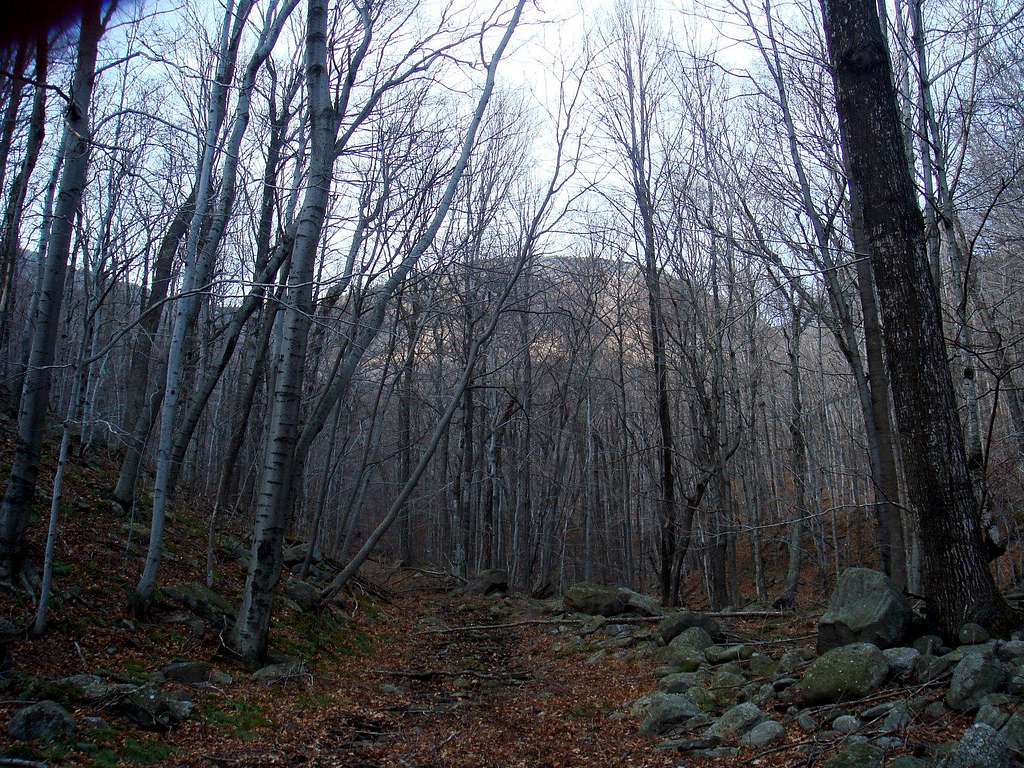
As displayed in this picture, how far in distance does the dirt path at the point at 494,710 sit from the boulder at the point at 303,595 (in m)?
1.23

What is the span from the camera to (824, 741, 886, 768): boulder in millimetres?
3428

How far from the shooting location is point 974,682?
3955 mm

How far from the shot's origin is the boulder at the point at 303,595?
9105mm

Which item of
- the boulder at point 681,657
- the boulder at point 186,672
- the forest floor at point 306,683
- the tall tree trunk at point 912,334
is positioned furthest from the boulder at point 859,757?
the boulder at point 186,672

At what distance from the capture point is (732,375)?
13500mm

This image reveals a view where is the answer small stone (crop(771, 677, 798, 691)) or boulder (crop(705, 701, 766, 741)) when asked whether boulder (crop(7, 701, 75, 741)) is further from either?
small stone (crop(771, 677, 798, 691))

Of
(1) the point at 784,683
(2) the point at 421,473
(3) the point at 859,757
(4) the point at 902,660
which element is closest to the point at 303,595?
(2) the point at 421,473

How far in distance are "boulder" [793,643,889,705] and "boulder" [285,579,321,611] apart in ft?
20.7

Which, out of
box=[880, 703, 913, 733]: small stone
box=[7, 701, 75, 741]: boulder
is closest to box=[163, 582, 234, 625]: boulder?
box=[7, 701, 75, 741]: boulder

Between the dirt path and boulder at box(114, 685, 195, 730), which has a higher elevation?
boulder at box(114, 685, 195, 730)

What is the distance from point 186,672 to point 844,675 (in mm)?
4872

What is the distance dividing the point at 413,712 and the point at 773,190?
8434 mm

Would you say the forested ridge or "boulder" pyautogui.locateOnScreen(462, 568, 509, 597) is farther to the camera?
"boulder" pyautogui.locateOnScreen(462, 568, 509, 597)

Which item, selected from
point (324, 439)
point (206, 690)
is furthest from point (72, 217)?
point (324, 439)
